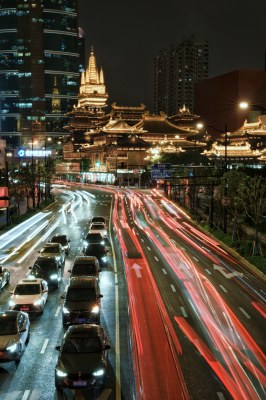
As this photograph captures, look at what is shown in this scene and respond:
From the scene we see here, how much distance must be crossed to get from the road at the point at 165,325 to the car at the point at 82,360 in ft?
1.39

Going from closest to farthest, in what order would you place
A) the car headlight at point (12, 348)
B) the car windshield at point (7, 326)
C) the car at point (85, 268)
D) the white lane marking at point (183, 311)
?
the car headlight at point (12, 348) < the car windshield at point (7, 326) < the white lane marking at point (183, 311) < the car at point (85, 268)

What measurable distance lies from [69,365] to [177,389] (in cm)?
318

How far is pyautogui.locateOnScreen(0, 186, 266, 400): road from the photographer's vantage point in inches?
597

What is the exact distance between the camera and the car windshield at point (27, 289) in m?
22.9

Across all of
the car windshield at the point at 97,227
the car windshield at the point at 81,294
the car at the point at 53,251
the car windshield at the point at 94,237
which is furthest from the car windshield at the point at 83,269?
the car windshield at the point at 97,227

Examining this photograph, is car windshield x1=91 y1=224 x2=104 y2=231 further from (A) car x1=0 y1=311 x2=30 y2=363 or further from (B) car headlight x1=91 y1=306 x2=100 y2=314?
(A) car x1=0 y1=311 x2=30 y2=363

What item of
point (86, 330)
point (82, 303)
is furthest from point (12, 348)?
point (82, 303)

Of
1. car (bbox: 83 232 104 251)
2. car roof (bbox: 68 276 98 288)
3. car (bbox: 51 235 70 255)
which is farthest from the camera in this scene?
car (bbox: 83 232 104 251)

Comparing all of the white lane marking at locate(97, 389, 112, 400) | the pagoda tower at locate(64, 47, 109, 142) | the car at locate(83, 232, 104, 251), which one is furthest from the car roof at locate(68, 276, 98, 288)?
the pagoda tower at locate(64, 47, 109, 142)

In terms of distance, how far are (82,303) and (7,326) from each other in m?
4.20

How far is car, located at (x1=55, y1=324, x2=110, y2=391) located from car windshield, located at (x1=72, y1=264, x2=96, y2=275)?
9.99 metres

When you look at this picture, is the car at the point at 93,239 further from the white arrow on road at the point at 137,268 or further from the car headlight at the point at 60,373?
the car headlight at the point at 60,373

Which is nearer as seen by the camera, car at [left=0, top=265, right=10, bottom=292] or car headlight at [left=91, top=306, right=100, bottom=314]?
car headlight at [left=91, top=306, right=100, bottom=314]

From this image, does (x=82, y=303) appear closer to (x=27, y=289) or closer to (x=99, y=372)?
(x=27, y=289)
